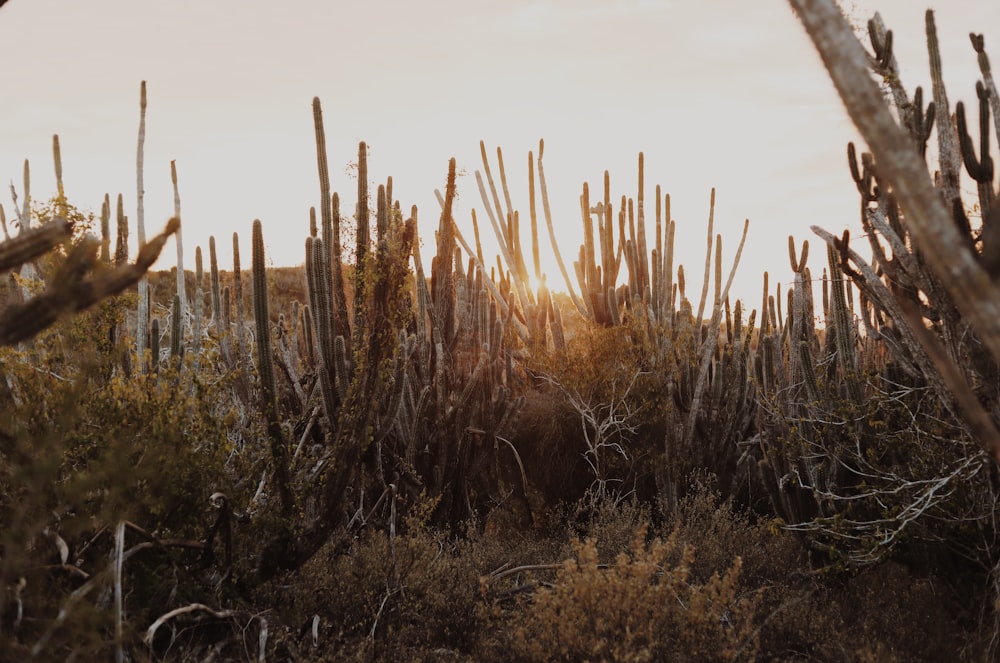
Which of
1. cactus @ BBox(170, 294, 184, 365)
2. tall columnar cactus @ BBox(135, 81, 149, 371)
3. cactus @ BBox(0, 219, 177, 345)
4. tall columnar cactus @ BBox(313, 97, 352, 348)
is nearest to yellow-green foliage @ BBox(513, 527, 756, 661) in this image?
tall columnar cactus @ BBox(313, 97, 352, 348)

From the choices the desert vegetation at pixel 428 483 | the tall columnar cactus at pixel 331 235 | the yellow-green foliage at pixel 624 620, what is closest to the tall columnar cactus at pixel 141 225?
the desert vegetation at pixel 428 483

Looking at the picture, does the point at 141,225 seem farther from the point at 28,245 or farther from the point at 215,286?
the point at 28,245

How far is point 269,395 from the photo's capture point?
5.98 m

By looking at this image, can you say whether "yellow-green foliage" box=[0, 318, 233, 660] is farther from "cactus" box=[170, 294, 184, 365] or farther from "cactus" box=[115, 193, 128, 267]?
"cactus" box=[115, 193, 128, 267]

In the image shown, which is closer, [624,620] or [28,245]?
[28,245]

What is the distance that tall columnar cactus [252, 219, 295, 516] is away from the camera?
5.96 metres

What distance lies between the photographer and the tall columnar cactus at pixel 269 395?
596 cm

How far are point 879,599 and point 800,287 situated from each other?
3564 millimetres

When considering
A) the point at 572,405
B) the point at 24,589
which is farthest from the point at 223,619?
the point at 572,405

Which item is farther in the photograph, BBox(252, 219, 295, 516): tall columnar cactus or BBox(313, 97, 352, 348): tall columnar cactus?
BBox(313, 97, 352, 348): tall columnar cactus

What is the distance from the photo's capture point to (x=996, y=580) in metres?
5.42

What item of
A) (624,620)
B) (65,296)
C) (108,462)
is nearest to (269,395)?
(108,462)

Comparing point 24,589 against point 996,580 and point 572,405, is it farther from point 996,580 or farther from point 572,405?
point 572,405

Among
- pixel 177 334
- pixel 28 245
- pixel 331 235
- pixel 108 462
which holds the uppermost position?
pixel 331 235
